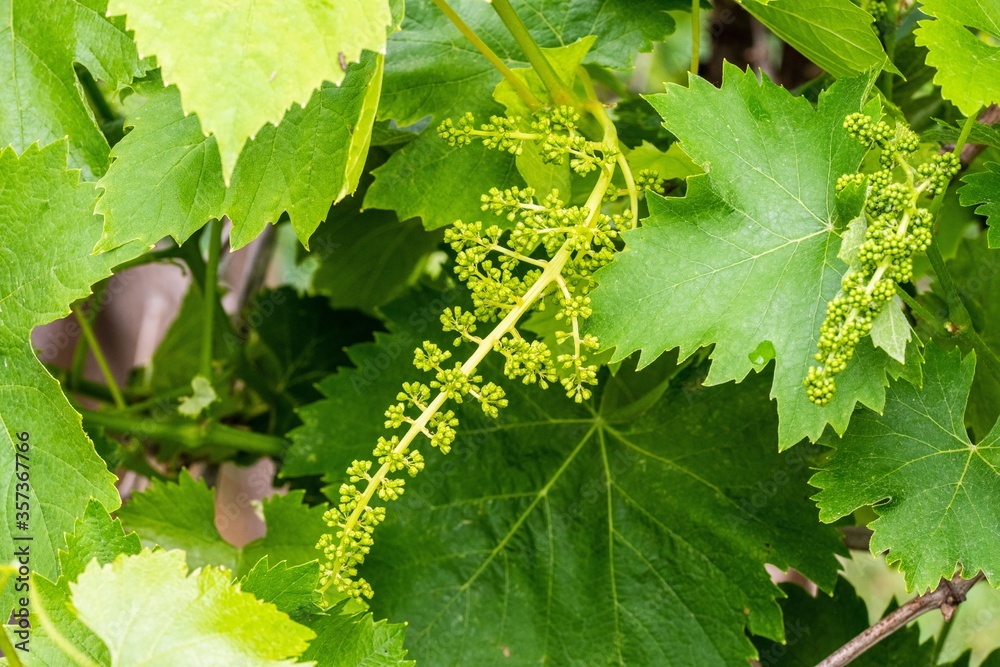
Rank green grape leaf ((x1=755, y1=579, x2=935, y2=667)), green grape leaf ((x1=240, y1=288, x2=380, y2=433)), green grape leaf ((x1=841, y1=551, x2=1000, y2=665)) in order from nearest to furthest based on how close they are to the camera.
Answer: green grape leaf ((x1=755, y1=579, x2=935, y2=667)) < green grape leaf ((x1=240, y1=288, x2=380, y2=433)) < green grape leaf ((x1=841, y1=551, x2=1000, y2=665))

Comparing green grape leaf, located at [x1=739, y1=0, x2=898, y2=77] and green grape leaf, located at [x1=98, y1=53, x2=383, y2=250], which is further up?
green grape leaf, located at [x1=98, y1=53, x2=383, y2=250]

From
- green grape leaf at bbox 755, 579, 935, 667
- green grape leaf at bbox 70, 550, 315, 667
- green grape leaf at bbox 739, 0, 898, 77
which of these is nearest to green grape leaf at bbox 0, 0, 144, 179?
green grape leaf at bbox 70, 550, 315, 667

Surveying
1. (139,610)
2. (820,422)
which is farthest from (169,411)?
(820,422)

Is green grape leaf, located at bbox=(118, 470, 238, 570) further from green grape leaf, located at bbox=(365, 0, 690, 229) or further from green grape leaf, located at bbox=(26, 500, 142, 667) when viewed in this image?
green grape leaf, located at bbox=(365, 0, 690, 229)

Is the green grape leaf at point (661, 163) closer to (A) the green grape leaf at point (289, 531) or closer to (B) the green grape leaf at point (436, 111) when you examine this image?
(B) the green grape leaf at point (436, 111)

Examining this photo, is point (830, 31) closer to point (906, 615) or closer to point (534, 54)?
point (534, 54)

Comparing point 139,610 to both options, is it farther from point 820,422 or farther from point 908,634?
point 908,634

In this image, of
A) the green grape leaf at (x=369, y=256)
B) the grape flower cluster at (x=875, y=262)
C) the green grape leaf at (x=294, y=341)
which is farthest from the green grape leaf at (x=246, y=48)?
the green grape leaf at (x=294, y=341)

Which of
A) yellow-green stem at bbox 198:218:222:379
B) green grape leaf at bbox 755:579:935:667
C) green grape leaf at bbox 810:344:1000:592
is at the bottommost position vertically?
green grape leaf at bbox 755:579:935:667
